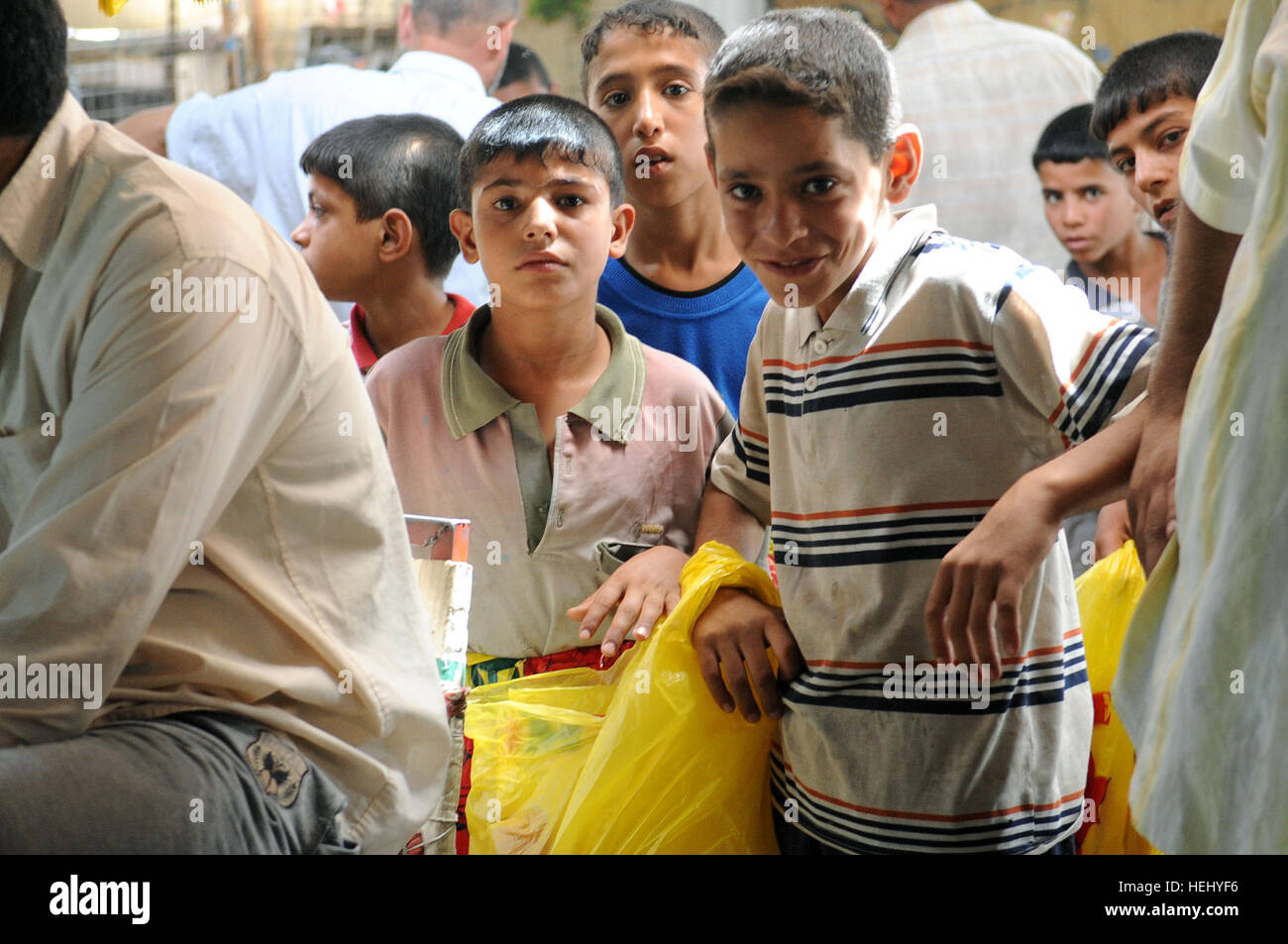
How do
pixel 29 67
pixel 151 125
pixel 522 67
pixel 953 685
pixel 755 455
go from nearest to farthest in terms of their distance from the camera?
1. pixel 29 67
2. pixel 953 685
3. pixel 755 455
4. pixel 151 125
5. pixel 522 67

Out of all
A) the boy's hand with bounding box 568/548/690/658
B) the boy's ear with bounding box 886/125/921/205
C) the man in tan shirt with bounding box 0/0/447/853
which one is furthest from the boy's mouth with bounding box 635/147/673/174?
the man in tan shirt with bounding box 0/0/447/853

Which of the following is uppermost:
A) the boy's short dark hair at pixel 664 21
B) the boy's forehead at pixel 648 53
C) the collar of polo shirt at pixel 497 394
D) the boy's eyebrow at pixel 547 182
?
the boy's short dark hair at pixel 664 21

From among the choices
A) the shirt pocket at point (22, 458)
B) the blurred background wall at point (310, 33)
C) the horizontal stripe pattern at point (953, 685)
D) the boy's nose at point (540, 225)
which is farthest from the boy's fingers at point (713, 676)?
the blurred background wall at point (310, 33)

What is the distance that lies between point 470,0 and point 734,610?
3.54 feet

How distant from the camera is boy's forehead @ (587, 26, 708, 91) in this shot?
1630mm

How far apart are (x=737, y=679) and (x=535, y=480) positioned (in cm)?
35

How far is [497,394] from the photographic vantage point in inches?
56.4

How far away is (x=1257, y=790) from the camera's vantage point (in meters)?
0.79

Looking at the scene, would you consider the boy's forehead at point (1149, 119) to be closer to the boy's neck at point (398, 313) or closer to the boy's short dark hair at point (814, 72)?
the boy's short dark hair at point (814, 72)

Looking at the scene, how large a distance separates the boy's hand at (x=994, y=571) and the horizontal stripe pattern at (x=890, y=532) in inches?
4.9

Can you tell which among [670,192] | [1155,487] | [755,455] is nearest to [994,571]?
[1155,487]

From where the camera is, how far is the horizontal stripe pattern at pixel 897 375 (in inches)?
43.6

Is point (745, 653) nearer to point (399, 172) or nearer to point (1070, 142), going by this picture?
point (399, 172)

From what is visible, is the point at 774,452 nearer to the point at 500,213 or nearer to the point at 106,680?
the point at 500,213
